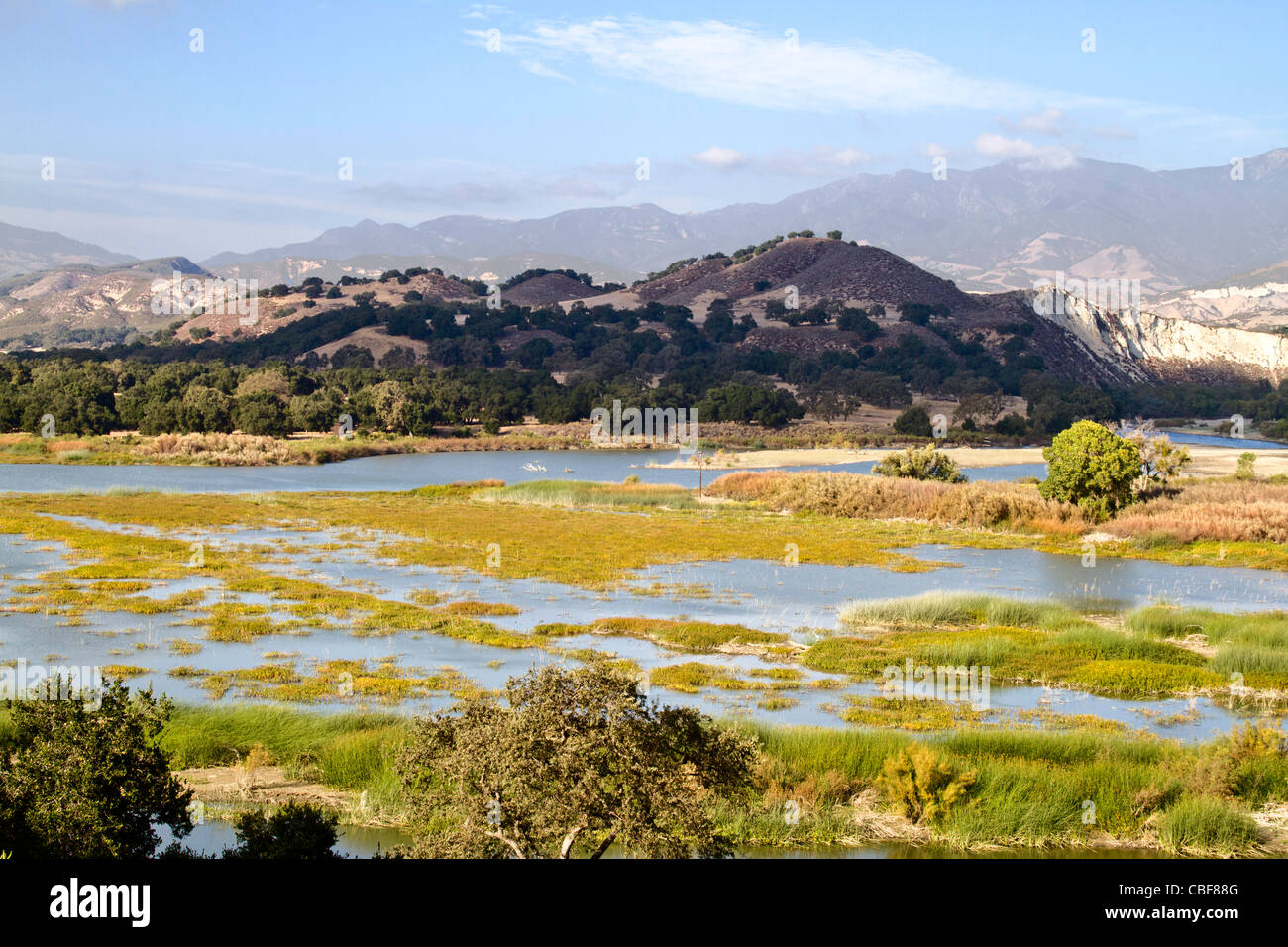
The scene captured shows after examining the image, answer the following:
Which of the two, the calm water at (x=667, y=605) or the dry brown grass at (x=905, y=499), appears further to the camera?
the dry brown grass at (x=905, y=499)

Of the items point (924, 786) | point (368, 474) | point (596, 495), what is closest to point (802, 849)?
point (924, 786)

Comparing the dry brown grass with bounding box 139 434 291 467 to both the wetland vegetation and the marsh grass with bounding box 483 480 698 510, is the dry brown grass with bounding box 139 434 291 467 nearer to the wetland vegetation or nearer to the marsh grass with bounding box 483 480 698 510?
the marsh grass with bounding box 483 480 698 510

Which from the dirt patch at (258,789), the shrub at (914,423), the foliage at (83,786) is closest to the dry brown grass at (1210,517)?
the dirt patch at (258,789)

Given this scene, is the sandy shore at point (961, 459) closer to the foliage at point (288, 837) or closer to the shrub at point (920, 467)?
the shrub at point (920, 467)

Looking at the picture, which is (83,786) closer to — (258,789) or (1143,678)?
(258,789)

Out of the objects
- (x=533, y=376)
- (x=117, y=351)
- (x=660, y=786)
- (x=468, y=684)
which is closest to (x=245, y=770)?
(x=468, y=684)
